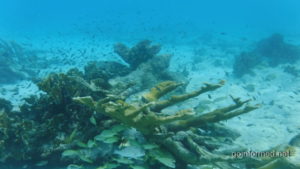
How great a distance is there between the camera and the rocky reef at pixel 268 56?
Answer: 17.1m

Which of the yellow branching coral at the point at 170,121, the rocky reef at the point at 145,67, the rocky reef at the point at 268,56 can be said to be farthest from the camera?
the rocky reef at the point at 268,56

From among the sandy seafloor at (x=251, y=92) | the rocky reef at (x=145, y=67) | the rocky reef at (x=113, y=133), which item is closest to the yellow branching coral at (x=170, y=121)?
the rocky reef at (x=113, y=133)

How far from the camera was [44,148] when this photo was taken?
527 centimetres

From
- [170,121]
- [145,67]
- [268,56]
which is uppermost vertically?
[268,56]

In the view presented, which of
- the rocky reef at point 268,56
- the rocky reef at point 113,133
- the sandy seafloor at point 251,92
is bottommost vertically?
the rocky reef at point 113,133

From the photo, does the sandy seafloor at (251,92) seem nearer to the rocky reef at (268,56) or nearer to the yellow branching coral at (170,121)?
the rocky reef at (268,56)

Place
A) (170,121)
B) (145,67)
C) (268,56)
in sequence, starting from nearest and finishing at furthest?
(170,121) < (145,67) < (268,56)

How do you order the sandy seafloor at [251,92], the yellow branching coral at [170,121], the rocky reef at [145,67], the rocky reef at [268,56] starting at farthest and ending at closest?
the rocky reef at [268,56], the rocky reef at [145,67], the sandy seafloor at [251,92], the yellow branching coral at [170,121]

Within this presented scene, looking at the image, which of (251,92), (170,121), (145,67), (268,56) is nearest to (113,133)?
(170,121)

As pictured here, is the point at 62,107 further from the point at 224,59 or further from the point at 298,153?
the point at 224,59

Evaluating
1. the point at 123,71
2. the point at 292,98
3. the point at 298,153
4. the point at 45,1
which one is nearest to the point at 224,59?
the point at 292,98

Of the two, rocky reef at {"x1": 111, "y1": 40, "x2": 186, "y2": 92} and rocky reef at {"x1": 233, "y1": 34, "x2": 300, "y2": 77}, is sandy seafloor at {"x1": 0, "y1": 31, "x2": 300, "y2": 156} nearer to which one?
rocky reef at {"x1": 233, "y1": 34, "x2": 300, "y2": 77}

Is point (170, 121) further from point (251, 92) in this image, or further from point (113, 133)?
point (251, 92)

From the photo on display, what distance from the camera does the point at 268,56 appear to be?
21078 millimetres
